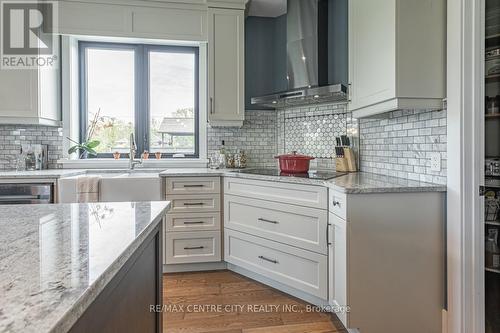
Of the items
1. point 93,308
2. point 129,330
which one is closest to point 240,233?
point 129,330

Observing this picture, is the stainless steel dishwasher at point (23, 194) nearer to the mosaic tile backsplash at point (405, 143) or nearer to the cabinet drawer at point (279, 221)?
the cabinet drawer at point (279, 221)

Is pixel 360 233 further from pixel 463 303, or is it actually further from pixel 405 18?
pixel 405 18

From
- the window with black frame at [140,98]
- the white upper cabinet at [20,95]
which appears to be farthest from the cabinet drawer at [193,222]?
the white upper cabinet at [20,95]

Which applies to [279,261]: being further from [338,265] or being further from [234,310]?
[338,265]

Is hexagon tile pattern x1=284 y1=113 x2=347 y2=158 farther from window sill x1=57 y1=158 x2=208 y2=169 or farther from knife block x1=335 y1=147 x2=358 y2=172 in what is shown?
window sill x1=57 y1=158 x2=208 y2=169

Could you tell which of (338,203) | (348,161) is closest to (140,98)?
(348,161)

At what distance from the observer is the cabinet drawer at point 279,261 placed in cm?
209

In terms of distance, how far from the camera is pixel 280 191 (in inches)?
91.7

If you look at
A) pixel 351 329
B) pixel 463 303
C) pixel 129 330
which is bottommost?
pixel 351 329

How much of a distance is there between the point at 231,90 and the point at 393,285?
2.22 m

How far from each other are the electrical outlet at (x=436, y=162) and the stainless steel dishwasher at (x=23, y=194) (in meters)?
2.80

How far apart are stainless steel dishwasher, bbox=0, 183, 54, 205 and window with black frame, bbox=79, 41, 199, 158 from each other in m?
0.91

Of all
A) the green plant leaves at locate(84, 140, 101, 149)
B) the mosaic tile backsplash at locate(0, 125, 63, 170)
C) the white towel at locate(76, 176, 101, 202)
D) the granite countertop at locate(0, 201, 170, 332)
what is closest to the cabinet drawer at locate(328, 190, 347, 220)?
the granite countertop at locate(0, 201, 170, 332)

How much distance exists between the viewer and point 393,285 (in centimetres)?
176
